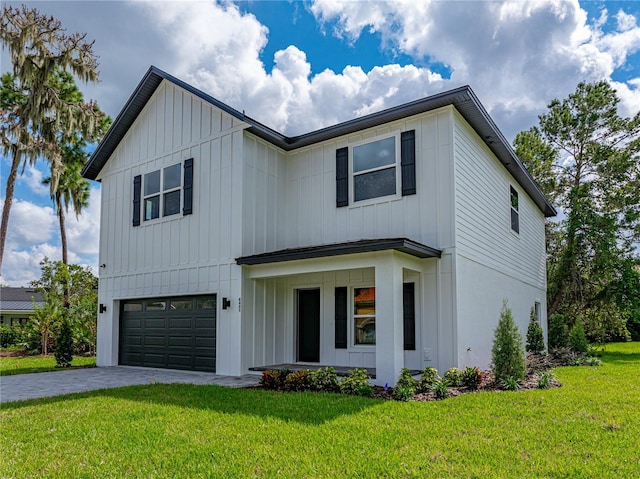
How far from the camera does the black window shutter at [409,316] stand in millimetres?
9961

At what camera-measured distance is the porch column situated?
8.62 metres

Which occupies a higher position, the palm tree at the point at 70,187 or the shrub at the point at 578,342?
the palm tree at the point at 70,187

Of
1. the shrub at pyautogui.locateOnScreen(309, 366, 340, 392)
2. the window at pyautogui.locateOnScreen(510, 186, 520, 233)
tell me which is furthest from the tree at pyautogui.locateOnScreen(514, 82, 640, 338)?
the shrub at pyautogui.locateOnScreen(309, 366, 340, 392)

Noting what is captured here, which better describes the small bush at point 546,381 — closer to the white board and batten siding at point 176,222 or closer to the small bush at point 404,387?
the small bush at point 404,387

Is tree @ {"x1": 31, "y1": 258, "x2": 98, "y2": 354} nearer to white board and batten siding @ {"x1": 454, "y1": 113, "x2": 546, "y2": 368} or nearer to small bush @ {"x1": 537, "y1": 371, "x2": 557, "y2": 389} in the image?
white board and batten siding @ {"x1": 454, "y1": 113, "x2": 546, "y2": 368}

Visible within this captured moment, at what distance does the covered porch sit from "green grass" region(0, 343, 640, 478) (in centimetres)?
197

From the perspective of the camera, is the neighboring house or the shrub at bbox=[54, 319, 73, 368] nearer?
the shrub at bbox=[54, 319, 73, 368]

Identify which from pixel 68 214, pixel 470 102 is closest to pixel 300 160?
pixel 470 102

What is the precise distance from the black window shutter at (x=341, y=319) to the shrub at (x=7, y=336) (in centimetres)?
1792

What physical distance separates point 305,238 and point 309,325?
209 cm

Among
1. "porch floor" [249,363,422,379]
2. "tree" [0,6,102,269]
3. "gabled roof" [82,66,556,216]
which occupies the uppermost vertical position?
"tree" [0,6,102,269]

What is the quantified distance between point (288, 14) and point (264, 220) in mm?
4978

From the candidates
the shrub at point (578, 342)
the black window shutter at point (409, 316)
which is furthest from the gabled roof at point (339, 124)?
the shrub at point (578, 342)

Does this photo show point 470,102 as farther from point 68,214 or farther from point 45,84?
point 68,214
